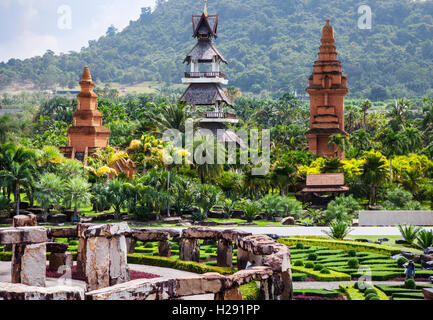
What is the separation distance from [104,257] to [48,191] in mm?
17353

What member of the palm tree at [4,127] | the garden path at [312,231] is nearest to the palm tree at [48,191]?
the garden path at [312,231]

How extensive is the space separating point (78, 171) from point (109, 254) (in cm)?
2085

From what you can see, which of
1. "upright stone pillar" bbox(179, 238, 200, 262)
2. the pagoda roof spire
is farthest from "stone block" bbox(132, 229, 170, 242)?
the pagoda roof spire

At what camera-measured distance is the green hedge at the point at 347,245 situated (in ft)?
78.1

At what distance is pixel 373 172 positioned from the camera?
42375mm

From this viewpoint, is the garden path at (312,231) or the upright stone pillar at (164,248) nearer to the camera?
the upright stone pillar at (164,248)

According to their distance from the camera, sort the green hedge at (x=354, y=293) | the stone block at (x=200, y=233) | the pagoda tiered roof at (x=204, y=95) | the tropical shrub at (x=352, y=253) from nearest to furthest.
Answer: the green hedge at (x=354, y=293), the stone block at (x=200, y=233), the tropical shrub at (x=352, y=253), the pagoda tiered roof at (x=204, y=95)

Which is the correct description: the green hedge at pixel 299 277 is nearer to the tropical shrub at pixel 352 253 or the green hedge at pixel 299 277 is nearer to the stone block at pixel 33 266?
the tropical shrub at pixel 352 253

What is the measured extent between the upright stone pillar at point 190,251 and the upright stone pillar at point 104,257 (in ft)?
18.9

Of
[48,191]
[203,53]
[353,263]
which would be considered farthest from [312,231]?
[203,53]

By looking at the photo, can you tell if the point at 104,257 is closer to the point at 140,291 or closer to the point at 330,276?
the point at 140,291

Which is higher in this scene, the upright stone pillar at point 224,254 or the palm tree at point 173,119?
the palm tree at point 173,119

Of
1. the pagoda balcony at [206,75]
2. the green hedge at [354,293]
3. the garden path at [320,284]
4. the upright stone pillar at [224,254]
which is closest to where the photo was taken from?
the green hedge at [354,293]
